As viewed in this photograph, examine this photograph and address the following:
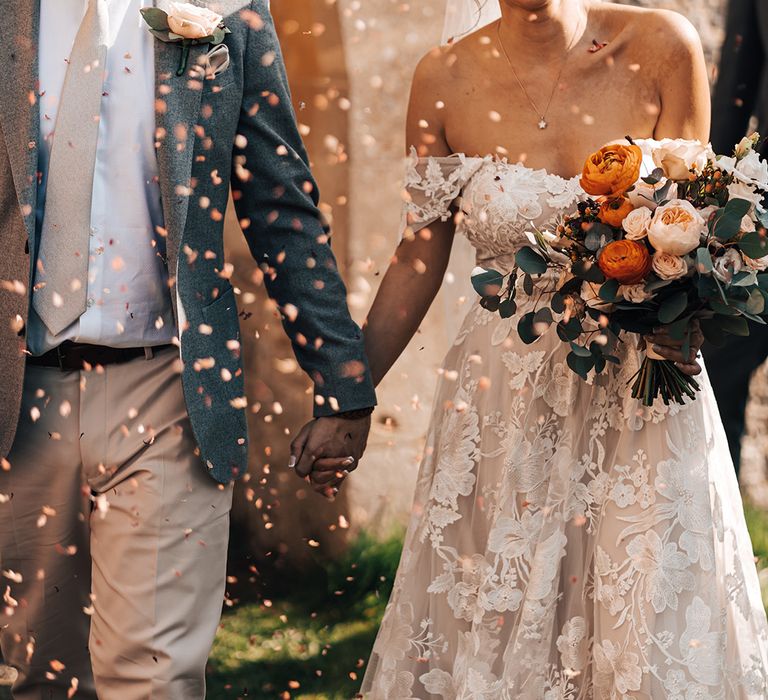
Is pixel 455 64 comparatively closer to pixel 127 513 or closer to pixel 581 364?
pixel 581 364

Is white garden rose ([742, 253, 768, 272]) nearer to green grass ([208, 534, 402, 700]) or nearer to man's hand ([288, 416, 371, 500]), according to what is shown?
man's hand ([288, 416, 371, 500])

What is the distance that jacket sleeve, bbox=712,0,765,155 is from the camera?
16.6 feet

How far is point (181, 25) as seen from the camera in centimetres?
259

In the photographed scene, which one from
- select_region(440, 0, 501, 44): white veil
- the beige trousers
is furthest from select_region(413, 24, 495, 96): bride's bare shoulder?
the beige trousers

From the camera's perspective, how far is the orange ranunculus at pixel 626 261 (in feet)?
8.77

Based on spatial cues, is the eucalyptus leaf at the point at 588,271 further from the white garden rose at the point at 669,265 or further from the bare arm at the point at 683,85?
the bare arm at the point at 683,85

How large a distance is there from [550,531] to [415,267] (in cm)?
90

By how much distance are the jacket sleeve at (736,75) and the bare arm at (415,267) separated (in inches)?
83.5

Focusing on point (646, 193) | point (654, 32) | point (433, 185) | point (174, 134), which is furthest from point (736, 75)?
point (174, 134)

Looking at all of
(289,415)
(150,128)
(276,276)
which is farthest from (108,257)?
(289,415)

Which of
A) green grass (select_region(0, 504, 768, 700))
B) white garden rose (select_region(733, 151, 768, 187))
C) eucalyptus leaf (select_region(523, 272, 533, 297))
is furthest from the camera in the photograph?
green grass (select_region(0, 504, 768, 700))

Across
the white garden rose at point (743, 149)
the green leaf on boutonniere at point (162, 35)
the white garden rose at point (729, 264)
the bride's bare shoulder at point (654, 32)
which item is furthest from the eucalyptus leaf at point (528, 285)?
the green leaf on boutonniere at point (162, 35)

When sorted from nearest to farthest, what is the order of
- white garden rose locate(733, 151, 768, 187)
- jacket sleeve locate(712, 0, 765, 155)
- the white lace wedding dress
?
white garden rose locate(733, 151, 768, 187)
the white lace wedding dress
jacket sleeve locate(712, 0, 765, 155)

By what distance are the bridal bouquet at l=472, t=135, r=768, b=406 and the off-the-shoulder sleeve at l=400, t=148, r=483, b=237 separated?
0.47 metres
